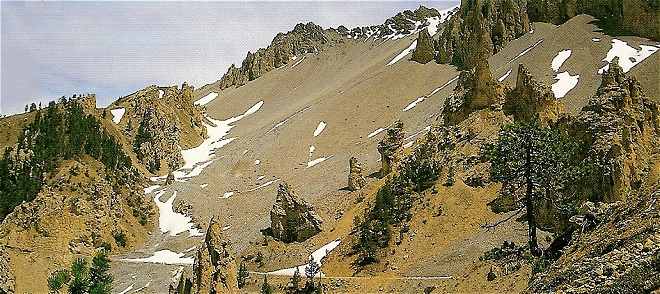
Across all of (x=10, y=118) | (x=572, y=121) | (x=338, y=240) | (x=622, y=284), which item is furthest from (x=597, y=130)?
(x=10, y=118)

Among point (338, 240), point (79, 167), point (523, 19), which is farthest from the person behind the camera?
point (523, 19)

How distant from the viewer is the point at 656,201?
35.9ft

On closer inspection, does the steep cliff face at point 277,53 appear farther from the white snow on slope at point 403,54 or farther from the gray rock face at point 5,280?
the gray rock face at point 5,280

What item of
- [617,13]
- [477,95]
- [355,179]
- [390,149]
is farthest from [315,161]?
[617,13]

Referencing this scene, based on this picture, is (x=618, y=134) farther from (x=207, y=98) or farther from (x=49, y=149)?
(x=207, y=98)

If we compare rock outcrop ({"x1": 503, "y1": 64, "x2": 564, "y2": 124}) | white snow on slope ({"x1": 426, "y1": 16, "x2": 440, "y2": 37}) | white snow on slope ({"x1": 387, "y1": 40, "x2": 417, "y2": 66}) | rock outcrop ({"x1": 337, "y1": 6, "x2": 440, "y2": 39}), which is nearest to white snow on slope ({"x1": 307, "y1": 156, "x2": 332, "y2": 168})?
rock outcrop ({"x1": 503, "y1": 64, "x2": 564, "y2": 124})

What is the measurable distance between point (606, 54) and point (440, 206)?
1891 inches

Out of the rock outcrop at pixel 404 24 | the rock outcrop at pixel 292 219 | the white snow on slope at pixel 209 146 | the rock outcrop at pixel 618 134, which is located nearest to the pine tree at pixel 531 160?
the rock outcrop at pixel 618 134

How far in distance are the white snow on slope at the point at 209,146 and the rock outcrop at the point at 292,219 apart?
156ft

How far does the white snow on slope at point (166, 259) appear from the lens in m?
53.4

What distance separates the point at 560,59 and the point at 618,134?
171ft

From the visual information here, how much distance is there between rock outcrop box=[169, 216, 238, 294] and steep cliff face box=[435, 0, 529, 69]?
8051 cm

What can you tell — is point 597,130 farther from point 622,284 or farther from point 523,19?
point 523,19

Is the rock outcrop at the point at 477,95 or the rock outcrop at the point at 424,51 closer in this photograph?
the rock outcrop at the point at 477,95
